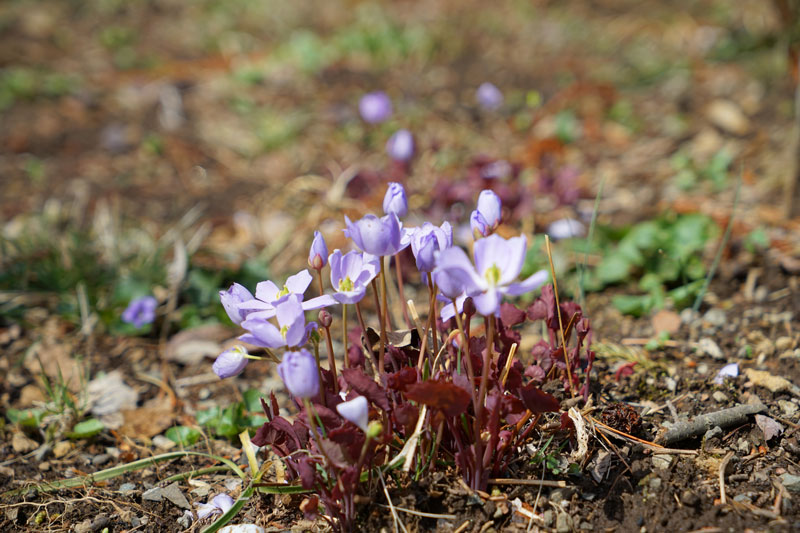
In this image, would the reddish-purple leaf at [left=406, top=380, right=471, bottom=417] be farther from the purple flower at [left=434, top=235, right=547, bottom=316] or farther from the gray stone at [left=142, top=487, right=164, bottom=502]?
the gray stone at [left=142, top=487, right=164, bottom=502]

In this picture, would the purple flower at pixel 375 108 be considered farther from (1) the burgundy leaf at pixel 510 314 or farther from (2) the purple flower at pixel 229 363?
(2) the purple flower at pixel 229 363

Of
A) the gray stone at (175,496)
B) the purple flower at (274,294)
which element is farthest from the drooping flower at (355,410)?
the gray stone at (175,496)

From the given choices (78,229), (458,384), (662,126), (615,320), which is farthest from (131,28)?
(458,384)

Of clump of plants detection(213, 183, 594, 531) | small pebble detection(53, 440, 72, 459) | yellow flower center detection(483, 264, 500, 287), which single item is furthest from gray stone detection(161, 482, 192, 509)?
yellow flower center detection(483, 264, 500, 287)

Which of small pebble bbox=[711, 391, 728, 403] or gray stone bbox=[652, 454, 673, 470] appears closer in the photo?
gray stone bbox=[652, 454, 673, 470]

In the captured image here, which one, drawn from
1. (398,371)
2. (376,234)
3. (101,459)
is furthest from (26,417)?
(376,234)

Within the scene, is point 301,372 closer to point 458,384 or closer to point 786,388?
point 458,384

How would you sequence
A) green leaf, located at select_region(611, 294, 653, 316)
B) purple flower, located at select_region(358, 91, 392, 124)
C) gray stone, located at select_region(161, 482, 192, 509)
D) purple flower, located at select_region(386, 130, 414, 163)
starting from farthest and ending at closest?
purple flower, located at select_region(358, 91, 392, 124)
purple flower, located at select_region(386, 130, 414, 163)
green leaf, located at select_region(611, 294, 653, 316)
gray stone, located at select_region(161, 482, 192, 509)
